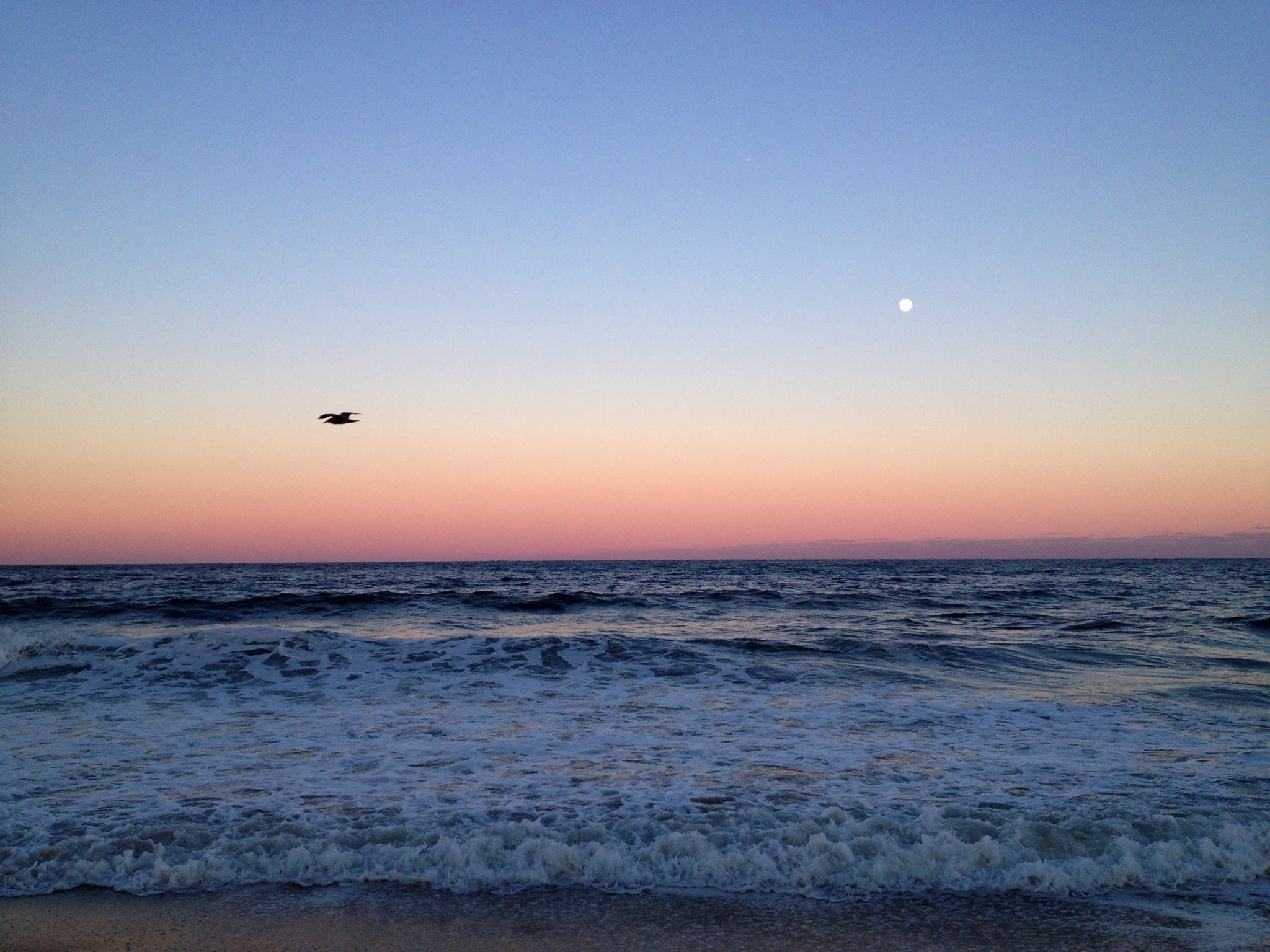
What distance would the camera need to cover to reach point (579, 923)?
4707mm

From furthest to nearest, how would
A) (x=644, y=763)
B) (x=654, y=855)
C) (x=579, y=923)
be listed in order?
1. (x=644, y=763)
2. (x=654, y=855)
3. (x=579, y=923)

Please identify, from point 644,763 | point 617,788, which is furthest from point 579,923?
point 644,763

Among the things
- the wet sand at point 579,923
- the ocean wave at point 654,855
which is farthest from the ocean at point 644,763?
the wet sand at point 579,923

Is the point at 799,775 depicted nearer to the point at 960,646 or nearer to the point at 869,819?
the point at 869,819

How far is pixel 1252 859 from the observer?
5.53 metres

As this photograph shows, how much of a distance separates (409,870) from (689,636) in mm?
13646

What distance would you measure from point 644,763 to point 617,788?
0.94 meters

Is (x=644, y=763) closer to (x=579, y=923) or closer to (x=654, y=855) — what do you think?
(x=654, y=855)

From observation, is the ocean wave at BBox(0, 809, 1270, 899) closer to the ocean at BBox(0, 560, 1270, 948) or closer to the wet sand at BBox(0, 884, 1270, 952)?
the ocean at BBox(0, 560, 1270, 948)

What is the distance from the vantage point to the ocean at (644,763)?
214 inches

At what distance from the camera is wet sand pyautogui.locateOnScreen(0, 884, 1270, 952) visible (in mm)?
4418

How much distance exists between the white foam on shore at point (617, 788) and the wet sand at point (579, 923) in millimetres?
232

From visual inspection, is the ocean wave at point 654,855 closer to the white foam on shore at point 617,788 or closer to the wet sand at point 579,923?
the white foam on shore at point 617,788

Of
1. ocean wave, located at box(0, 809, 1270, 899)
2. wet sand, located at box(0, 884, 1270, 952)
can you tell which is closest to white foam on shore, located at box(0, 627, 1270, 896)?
ocean wave, located at box(0, 809, 1270, 899)
